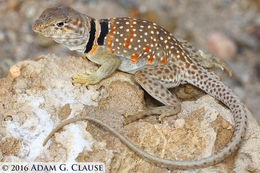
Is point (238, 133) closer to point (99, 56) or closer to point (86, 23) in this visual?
point (99, 56)

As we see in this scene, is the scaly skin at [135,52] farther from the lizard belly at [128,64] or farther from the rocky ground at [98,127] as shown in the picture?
A: the rocky ground at [98,127]

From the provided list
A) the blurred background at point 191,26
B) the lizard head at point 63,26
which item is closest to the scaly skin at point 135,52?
the lizard head at point 63,26

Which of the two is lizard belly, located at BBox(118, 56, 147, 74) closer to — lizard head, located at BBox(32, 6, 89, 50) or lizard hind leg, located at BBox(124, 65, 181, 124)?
lizard hind leg, located at BBox(124, 65, 181, 124)

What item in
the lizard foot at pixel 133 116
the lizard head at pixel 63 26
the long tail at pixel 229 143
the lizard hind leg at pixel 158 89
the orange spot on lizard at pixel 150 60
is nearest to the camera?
the long tail at pixel 229 143

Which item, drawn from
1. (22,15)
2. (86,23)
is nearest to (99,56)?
(86,23)

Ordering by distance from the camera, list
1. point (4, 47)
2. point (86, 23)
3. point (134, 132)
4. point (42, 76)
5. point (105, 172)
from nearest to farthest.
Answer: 1. point (105, 172)
2. point (134, 132)
3. point (42, 76)
4. point (86, 23)
5. point (4, 47)
